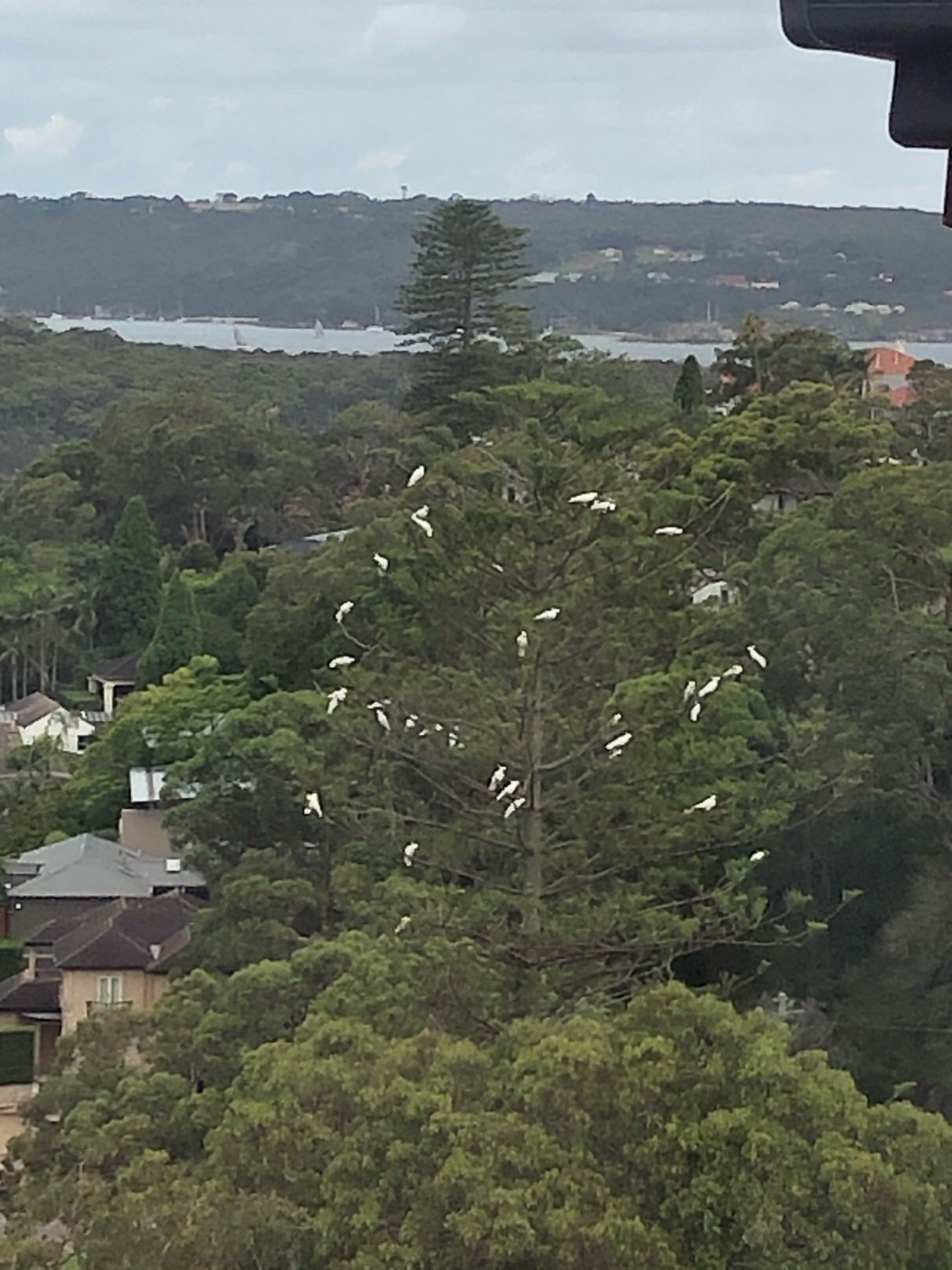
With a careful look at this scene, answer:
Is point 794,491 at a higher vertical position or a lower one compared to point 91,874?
higher

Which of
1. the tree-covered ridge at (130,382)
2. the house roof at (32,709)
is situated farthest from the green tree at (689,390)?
the tree-covered ridge at (130,382)

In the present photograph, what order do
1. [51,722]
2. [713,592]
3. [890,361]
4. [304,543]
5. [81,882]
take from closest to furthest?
[713,592] → [81,882] → [51,722] → [304,543] → [890,361]

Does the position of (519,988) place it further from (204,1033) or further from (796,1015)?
(796,1015)

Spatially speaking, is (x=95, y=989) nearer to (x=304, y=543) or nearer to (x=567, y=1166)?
(x=567, y=1166)

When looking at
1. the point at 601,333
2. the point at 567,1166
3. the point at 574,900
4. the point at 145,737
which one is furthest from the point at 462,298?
the point at 601,333

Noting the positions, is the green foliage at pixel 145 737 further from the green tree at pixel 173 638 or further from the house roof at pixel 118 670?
the house roof at pixel 118 670

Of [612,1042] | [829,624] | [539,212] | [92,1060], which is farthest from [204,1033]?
[539,212]
